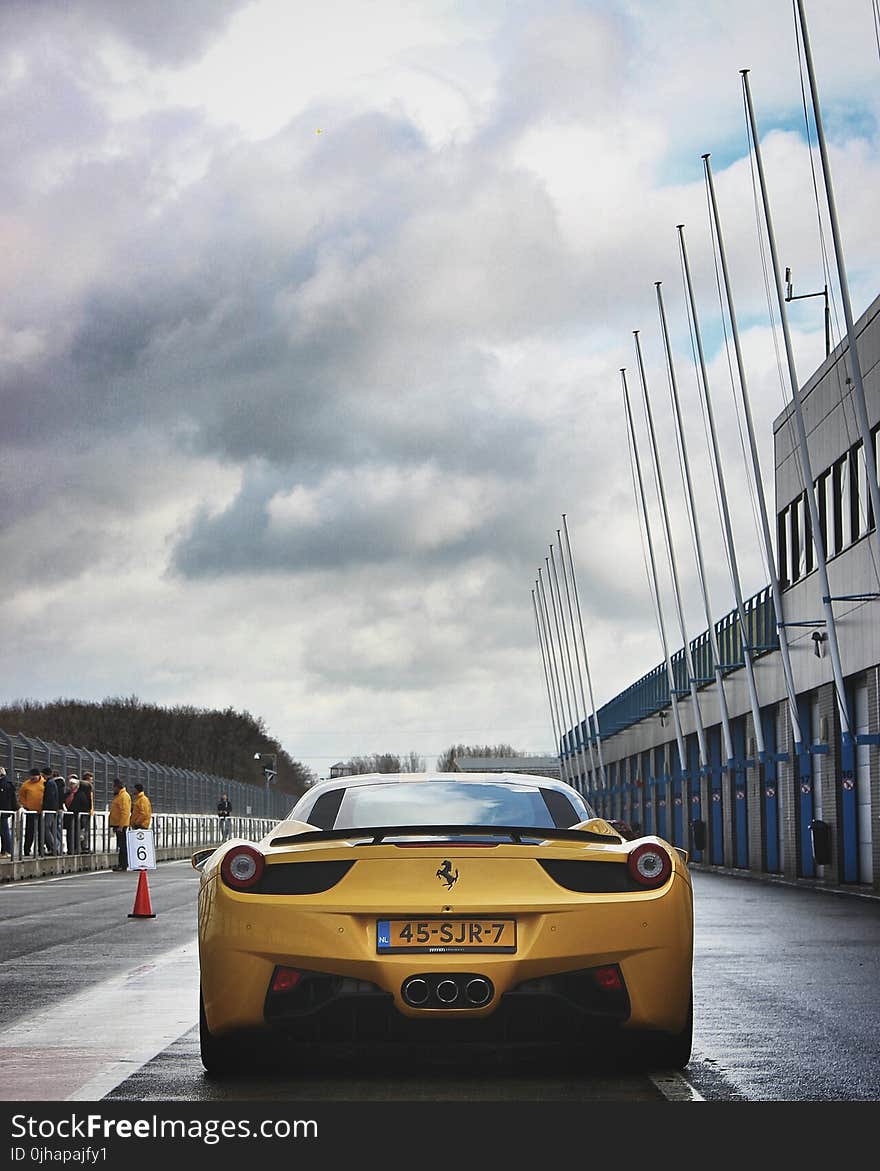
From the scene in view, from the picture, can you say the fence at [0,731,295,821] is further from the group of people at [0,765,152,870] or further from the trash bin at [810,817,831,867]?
the trash bin at [810,817,831,867]

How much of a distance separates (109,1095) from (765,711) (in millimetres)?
35768

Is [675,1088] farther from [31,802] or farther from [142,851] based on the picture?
[31,802]

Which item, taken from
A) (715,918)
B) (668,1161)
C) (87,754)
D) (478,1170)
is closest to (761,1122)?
(668,1161)

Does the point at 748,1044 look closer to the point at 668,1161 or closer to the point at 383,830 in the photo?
Result: the point at 383,830

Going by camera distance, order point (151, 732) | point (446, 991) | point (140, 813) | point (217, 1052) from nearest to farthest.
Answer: point (446, 991)
point (217, 1052)
point (140, 813)
point (151, 732)

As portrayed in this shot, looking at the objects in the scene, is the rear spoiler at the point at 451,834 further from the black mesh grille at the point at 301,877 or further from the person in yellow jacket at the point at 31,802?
the person in yellow jacket at the point at 31,802

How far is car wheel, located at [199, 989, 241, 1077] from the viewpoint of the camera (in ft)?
23.9

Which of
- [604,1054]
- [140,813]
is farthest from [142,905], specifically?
[140,813]

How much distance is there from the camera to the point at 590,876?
23.7ft

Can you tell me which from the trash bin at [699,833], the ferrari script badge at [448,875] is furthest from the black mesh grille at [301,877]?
the trash bin at [699,833]

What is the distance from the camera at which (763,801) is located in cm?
4150

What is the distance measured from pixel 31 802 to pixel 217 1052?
2726cm

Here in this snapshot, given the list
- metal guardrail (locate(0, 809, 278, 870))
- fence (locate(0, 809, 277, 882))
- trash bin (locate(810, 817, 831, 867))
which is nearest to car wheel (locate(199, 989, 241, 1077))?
metal guardrail (locate(0, 809, 278, 870))

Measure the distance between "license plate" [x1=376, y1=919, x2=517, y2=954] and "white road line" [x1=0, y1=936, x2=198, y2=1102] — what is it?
1.22 meters
